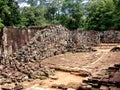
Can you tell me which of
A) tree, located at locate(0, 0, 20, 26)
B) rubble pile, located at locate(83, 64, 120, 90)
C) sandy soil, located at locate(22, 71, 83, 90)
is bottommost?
sandy soil, located at locate(22, 71, 83, 90)

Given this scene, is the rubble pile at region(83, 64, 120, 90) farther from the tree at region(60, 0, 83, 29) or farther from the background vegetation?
the tree at region(60, 0, 83, 29)

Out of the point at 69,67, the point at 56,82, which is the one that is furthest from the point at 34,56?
the point at 56,82

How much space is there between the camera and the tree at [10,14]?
18.6 metres

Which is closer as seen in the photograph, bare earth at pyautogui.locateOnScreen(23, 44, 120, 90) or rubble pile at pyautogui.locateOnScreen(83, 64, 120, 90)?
rubble pile at pyautogui.locateOnScreen(83, 64, 120, 90)

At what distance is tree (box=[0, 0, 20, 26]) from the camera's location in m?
18.6

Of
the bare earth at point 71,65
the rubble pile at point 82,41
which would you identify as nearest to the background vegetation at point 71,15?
the rubble pile at point 82,41

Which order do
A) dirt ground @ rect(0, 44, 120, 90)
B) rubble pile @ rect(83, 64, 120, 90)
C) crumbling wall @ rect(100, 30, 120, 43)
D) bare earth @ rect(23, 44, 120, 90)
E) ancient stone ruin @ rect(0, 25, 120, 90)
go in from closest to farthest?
rubble pile @ rect(83, 64, 120, 90), dirt ground @ rect(0, 44, 120, 90), bare earth @ rect(23, 44, 120, 90), ancient stone ruin @ rect(0, 25, 120, 90), crumbling wall @ rect(100, 30, 120, 43)

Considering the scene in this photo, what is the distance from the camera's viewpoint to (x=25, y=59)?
1193 cm

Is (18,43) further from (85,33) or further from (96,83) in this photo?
(85,33)

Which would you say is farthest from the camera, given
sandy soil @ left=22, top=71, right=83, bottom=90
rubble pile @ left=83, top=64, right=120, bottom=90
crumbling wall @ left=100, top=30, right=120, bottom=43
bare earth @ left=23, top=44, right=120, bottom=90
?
crumbling wall @ left=100, top=30, right=120, bottom=43

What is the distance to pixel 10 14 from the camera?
20.7 m

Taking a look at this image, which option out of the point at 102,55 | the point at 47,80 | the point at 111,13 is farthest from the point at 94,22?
the point at 47,80

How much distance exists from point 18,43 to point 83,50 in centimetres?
633

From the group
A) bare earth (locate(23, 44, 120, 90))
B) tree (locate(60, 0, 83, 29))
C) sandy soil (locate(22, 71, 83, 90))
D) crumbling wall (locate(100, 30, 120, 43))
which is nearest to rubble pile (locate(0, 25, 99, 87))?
sandy soil (locate(22, 71, 83, 90))
